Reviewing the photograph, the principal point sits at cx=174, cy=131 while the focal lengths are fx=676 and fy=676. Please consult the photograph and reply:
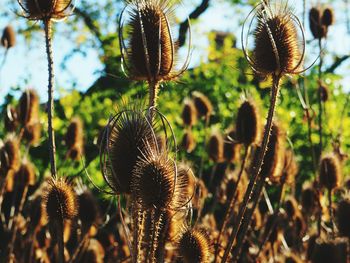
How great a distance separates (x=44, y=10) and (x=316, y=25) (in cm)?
304

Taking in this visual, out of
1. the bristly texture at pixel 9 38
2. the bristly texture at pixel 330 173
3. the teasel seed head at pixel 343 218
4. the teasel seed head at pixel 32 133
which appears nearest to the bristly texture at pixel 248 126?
the teasel seed head at pixel 343 218

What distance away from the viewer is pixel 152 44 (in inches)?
135

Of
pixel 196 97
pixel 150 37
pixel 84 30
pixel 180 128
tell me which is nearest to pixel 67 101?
pixel 180 128

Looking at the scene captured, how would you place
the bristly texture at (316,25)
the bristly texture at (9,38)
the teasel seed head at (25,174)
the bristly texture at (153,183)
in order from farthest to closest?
1. the bristly texture at (9,38)
2. the bristly texture at (316,25)
3. the teasel seed head at (25,174)
4. the bristly texture at (153,183)

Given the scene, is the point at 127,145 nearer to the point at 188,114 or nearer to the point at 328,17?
the point at 188,114

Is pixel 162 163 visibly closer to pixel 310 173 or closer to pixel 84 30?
pixel 310 173

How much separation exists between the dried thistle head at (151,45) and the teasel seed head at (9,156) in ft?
6.19

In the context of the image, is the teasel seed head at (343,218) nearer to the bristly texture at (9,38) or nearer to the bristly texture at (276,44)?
the bristly texture at (276,44)

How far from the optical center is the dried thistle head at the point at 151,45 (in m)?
3.40

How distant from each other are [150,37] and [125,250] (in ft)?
8.34

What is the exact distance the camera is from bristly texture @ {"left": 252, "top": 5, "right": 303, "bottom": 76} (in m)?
3.44

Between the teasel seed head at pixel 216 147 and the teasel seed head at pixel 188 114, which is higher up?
the teasel seed head at pixel 188 114

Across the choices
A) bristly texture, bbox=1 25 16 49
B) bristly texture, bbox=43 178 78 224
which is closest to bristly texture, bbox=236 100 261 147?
bristly texture, bbox=43 178 78 224

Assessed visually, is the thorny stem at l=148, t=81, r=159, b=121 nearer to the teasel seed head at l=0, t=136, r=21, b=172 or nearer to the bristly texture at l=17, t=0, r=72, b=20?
the bristly texture at l=17, t=0, r=72, b=20
